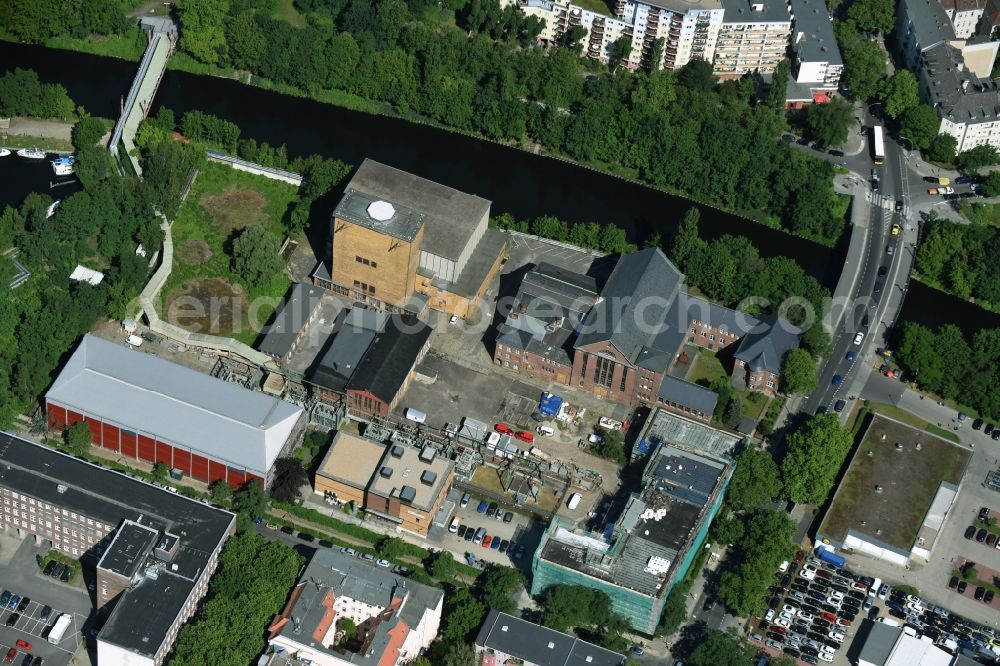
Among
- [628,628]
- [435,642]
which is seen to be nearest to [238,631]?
[435,642]

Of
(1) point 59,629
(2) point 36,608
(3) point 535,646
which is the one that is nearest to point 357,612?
(3) point 535,646

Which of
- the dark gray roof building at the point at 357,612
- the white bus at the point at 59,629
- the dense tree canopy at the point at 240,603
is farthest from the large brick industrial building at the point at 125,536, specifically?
the dark gray roof building at the point at 357,612

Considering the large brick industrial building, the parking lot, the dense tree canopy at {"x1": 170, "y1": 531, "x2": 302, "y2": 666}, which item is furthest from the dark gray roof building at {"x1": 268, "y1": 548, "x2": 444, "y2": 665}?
the parking lot

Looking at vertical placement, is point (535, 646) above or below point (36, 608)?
above

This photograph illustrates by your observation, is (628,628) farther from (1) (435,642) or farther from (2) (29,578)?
(2) (29,578)

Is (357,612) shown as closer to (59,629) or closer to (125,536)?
(125,536)

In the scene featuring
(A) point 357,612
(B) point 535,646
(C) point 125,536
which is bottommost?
(C) point 125,536
